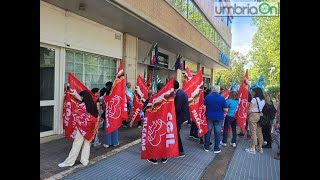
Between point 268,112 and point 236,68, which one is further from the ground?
point 236,68

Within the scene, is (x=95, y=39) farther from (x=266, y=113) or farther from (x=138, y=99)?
(x=266, y=113)

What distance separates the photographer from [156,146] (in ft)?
17.2

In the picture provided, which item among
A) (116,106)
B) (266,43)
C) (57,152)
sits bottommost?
(57,152)

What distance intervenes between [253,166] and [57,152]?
4.78 m

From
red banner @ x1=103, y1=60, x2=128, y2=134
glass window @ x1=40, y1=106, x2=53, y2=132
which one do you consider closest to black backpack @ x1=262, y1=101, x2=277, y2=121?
red banner @ x1=103, y1=60, x2=128, y2=134

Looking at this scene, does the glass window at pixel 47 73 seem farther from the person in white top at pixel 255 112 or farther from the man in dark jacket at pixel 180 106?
the person in white top at pixel 255 112

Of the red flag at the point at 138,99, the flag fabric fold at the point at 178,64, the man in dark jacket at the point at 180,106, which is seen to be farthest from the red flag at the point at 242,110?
the flag fabric fold at the point at 178,64

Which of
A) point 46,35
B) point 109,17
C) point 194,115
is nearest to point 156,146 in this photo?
point 194,115

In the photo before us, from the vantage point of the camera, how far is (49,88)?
739 centimetres

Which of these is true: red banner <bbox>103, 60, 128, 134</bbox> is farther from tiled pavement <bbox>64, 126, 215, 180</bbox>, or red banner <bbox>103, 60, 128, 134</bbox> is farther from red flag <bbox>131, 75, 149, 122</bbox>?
red flag <bbox>131, 75, 149, 122</bbox>

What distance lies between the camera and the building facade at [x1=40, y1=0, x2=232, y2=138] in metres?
7.18

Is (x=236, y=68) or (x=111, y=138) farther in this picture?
(x=236, y=68)

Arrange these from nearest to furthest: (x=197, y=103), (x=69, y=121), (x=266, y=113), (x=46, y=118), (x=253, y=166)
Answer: (x=253, y=166), (x=69, y=121), (x=197, y=103), (x=266, y=113), (x=46, y=118)

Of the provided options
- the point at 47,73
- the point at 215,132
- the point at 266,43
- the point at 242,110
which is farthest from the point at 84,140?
the point at 266,43
